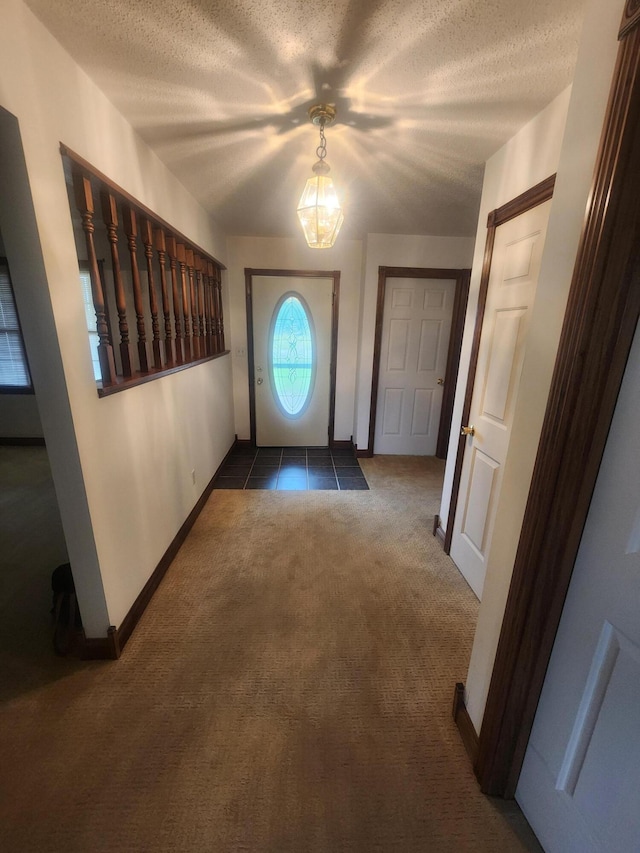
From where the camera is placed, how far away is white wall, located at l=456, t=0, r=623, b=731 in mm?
741

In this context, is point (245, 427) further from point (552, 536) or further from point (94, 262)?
point (552, 536)

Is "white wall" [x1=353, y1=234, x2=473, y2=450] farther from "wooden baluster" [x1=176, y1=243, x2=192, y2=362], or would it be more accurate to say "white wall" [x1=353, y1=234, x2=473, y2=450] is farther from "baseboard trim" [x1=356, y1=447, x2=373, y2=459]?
"wooden baluster" [x1=176, y1=243, x2=192, y2=362]

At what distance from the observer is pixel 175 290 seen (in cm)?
224

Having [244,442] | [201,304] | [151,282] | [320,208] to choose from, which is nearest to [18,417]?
[244,442]

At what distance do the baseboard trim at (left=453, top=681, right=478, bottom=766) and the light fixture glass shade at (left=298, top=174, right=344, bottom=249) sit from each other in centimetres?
206

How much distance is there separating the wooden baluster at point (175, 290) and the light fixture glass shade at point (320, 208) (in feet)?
3.25

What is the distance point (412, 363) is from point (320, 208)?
2.37 m

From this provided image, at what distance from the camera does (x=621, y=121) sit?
0.65 m

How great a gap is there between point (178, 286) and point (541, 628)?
255cm

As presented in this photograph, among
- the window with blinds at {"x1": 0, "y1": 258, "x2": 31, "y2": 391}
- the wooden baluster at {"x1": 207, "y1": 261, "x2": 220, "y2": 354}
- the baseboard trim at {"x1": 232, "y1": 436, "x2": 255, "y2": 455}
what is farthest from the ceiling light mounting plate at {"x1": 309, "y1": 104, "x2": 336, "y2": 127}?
the window with blinds at {"x1": 0, "y1": 258, "x2": 31, "y2": 391}

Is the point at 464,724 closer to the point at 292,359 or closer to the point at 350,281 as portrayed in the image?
the point at 292,359

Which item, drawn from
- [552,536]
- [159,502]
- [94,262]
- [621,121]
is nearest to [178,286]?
[94,262]

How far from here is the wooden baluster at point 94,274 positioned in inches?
50.7

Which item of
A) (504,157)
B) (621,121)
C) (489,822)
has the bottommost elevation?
(489,822)
